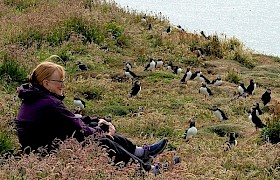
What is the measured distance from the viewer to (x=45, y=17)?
44.0 ft

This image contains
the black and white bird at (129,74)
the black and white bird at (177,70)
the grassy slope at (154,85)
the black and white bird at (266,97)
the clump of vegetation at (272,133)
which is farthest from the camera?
the black and white bird at (177,70)

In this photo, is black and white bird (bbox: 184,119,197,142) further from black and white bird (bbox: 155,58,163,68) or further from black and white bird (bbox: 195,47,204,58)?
black and white bird (bbox: 195,47,204,58)

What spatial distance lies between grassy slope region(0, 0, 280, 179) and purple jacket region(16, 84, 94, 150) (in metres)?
1.21

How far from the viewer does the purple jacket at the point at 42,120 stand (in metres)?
5.28

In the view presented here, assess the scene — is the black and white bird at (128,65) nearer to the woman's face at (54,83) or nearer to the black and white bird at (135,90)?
the black and white bird at (135,90)

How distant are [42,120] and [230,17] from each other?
19558 mm

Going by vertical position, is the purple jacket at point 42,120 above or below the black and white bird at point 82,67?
above

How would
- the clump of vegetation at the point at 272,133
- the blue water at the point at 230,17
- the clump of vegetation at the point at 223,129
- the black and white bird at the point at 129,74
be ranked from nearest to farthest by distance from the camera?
the clump of vegetation at the point at 272,133 → the clump of vegetation at the point at 223,129 → the black and white bird at the point at 129,74 → the blue water at the point at 230,17

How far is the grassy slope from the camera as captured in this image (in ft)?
21.4

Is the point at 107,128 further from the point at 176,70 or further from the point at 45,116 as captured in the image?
the point at 176,70

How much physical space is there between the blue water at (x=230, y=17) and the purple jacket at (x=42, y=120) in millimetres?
12833

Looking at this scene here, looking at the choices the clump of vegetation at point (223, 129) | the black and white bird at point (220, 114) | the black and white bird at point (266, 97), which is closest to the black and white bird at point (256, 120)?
the clump of vegetation at point (223, 129)

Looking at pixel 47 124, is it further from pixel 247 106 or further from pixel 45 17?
pixel 45 17

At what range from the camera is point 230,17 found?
2397 centimetres
